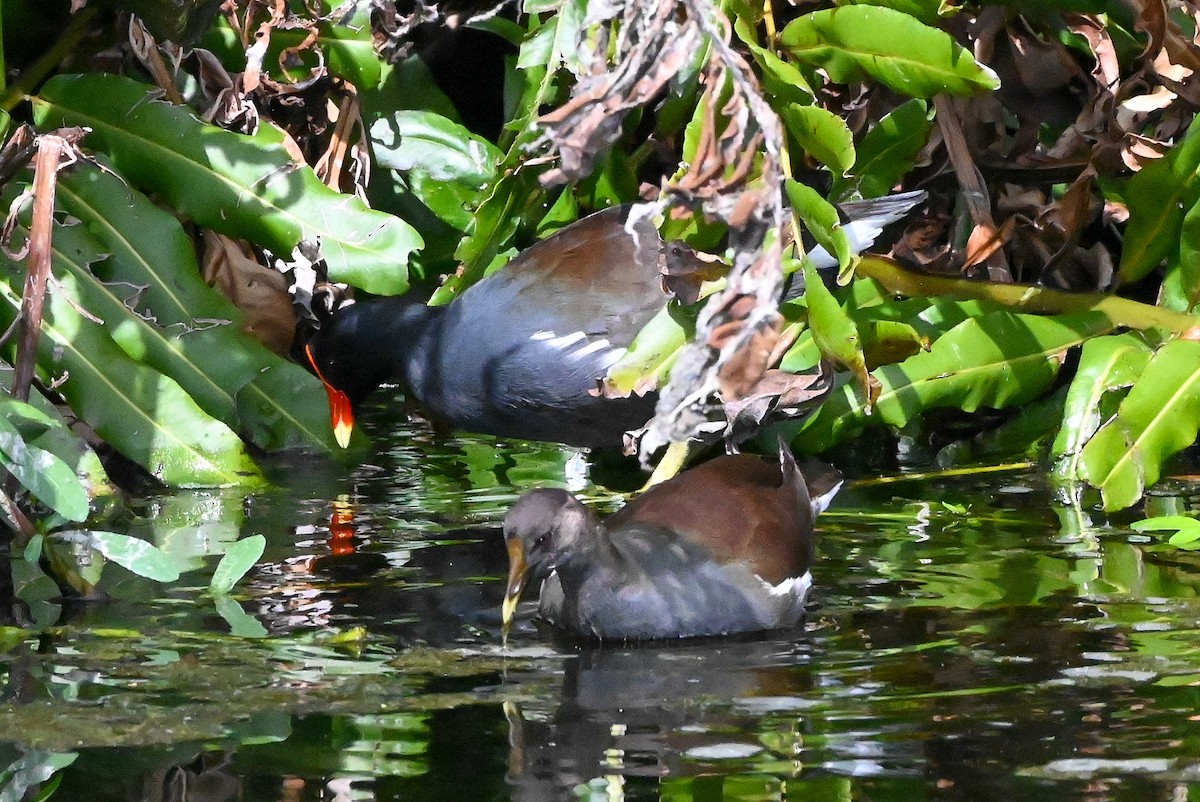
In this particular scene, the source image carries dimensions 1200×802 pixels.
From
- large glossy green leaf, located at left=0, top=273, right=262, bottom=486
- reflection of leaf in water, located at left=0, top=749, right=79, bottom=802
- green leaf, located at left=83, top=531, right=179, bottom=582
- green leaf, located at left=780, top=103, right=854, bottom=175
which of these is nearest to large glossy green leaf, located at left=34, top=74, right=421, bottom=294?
large glossy green leaf, located at left=0, top=273, right=262, bottom=486

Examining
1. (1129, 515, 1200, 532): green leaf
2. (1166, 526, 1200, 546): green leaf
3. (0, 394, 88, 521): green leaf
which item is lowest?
(1166, 526, 1200, 546): green leaf

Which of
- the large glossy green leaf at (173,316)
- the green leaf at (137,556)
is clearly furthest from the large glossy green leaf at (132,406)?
the green leaf at (137,556)

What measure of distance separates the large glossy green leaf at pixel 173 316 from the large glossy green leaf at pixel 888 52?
174cm

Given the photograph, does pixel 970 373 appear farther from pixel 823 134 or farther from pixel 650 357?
pixel 650 357

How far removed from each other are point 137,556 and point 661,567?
39.5 inches

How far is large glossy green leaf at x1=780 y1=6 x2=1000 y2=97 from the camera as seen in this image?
4137 millimetres

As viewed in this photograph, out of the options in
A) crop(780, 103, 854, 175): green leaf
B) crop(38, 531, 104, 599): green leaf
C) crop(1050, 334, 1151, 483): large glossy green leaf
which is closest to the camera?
crop(38, 531, 104, 599): green leaf

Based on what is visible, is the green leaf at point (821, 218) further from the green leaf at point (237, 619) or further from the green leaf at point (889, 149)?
the green leaf at point (237, 619)

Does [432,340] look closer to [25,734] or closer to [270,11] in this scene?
[270,11]

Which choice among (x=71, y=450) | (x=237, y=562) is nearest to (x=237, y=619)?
(x=237, y=562)

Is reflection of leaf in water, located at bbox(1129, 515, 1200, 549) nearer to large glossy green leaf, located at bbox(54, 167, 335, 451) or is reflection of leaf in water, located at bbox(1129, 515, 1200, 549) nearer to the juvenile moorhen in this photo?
the juvenile moorhen

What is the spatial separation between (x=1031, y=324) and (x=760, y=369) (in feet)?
5.97

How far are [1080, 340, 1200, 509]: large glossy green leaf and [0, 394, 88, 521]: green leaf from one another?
2.35 metres

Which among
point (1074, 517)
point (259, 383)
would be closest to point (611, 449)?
point (259, 383)
